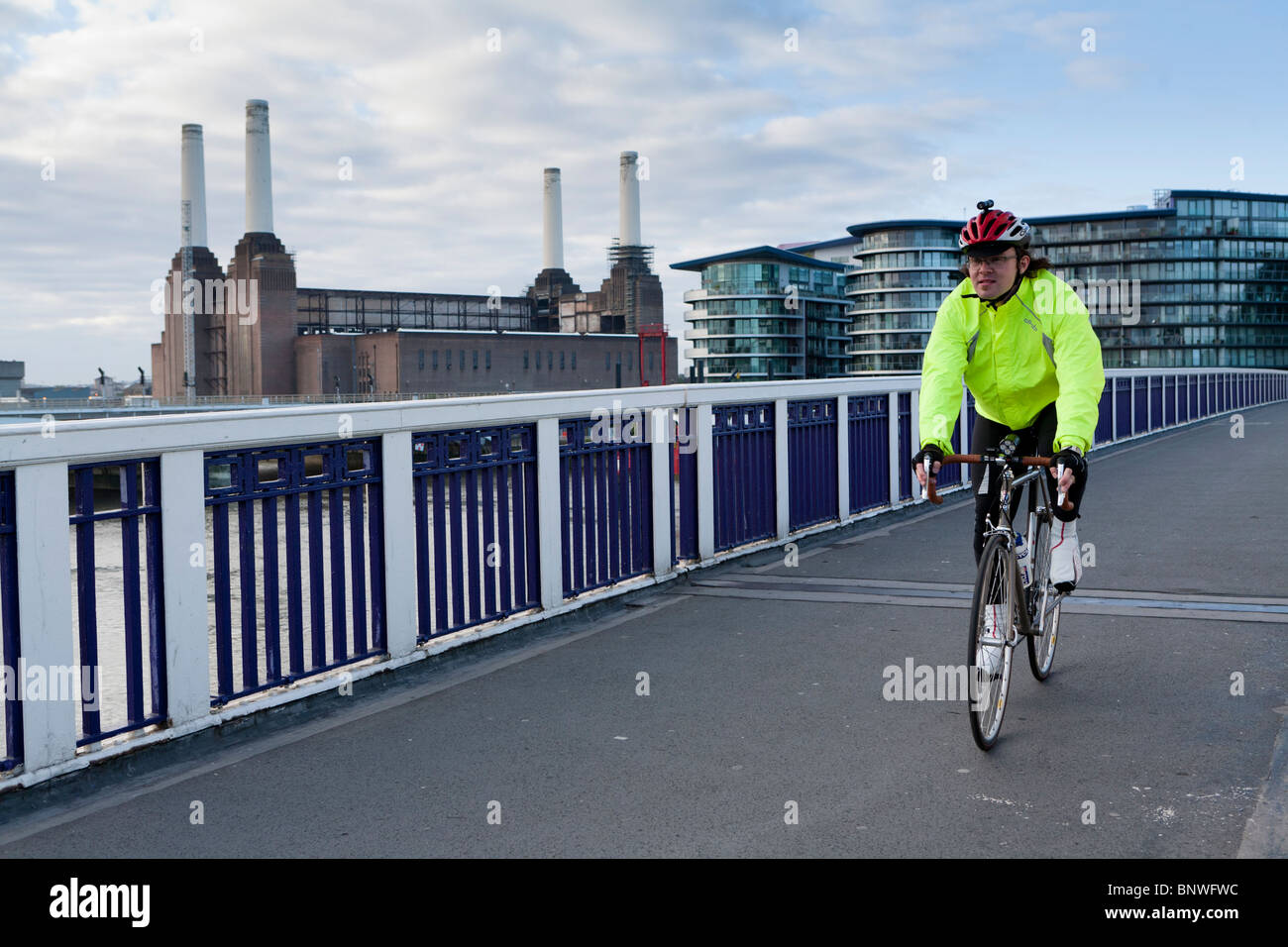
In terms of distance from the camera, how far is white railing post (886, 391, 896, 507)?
42.2 feet

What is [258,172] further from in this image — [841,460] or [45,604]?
[45,604]

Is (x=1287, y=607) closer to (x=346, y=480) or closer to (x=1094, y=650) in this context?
(x=1094, y=650)

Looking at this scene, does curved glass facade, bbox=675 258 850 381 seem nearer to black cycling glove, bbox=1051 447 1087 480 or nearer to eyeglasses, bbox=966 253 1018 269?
eyeglasses, bbox=966 253 1018 269

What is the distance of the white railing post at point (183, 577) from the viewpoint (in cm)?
488

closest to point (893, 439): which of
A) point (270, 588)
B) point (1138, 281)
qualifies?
point (270, 588)

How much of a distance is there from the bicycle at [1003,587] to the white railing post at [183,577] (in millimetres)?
2905

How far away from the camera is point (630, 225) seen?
128750 mm

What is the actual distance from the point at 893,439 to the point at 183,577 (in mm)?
9237

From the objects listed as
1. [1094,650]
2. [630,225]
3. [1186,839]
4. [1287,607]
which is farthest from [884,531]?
[630,225]

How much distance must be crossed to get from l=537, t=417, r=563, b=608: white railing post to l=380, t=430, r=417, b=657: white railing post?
113cm

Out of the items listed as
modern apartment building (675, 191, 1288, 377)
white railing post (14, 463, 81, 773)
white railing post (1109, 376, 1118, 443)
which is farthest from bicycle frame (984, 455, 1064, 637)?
modern apartment building (675, 191, 1288, 377)

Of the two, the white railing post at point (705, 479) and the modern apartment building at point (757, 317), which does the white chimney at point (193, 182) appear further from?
the white railing post at point (705, 479)
